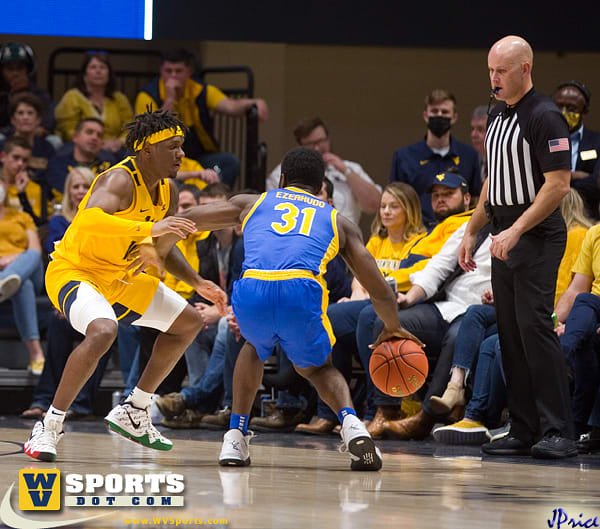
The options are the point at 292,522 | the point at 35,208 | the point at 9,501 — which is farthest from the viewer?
the point at 35,208

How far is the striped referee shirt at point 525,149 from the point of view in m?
4.96

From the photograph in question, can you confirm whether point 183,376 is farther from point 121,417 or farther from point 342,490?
point 342,490

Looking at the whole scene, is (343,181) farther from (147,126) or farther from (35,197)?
Answer: (147,126)

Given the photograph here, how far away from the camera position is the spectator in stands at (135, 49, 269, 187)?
8.93 meters

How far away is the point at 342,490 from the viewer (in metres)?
3.75

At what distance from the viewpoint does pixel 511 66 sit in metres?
5.08

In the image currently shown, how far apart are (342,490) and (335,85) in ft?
24.5

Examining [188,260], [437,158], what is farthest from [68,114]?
[437,158]

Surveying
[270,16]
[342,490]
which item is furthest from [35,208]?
[342,490]

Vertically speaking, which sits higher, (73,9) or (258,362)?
(73,9)

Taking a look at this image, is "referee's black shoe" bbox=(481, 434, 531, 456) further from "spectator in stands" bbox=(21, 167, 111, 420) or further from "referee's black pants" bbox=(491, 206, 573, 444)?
"spectator in stands" bbox=(21, 167, 111, 420)

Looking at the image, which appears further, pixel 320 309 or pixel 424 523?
pixel 320 309

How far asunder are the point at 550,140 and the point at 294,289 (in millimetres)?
1543

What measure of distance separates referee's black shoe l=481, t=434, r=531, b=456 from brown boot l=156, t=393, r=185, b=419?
2.46 meters
